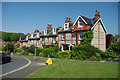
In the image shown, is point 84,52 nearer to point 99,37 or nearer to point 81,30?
point 81,30

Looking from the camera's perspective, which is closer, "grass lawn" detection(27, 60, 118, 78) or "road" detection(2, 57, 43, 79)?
"grass lawn" detection(27, 60, 118, 78)

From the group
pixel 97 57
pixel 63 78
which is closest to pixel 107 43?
pixel 97 57

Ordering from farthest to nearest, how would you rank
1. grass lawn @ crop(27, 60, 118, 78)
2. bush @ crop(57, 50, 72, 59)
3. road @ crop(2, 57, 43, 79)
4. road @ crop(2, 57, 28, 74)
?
1. bush @ crop(57, 50, 72, 59)
2. road @ crop(2, 57, 28, 74)
3. road @ crop(2, 57, 43, 79)
4. grass lawn @ crop(27, 60, 118, 78)

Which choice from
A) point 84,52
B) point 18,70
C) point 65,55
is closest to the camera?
point 18,70

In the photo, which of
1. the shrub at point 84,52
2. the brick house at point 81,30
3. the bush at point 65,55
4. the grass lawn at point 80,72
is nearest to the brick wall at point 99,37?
the brick house at point 81,30

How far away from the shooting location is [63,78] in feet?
27.7

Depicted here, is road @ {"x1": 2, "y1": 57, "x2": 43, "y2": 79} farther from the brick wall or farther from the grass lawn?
the brick wall

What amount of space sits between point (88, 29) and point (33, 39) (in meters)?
25.7

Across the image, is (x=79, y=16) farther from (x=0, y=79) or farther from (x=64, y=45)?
(x=0, y=79)

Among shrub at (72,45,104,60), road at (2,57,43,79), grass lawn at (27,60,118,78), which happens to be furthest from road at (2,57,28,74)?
shrub at (72,45,104,60)

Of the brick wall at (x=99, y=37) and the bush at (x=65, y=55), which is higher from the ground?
the brick wall at (x=99, y=37)

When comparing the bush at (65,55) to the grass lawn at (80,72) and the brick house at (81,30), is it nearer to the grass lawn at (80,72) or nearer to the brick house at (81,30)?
the brick house at (81,30)

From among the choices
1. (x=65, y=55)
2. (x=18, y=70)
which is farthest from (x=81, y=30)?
(x=18, y=70)

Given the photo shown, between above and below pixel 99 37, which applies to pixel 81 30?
above
